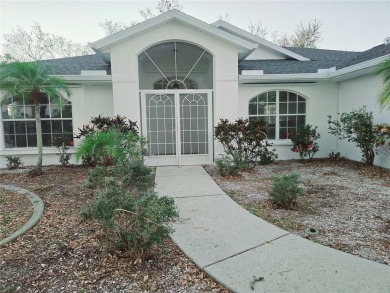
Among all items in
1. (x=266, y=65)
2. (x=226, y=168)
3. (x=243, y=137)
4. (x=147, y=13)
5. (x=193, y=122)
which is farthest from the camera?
(x=147, y=13)

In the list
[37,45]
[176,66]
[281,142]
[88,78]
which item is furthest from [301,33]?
[37,45]

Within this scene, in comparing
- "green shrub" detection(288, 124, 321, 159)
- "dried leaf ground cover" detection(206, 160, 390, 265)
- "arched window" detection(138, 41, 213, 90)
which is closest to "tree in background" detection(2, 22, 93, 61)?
"arched window" detection(138, 41, 213, 90)

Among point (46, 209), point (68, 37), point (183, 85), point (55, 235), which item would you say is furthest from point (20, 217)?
point (68, 37)

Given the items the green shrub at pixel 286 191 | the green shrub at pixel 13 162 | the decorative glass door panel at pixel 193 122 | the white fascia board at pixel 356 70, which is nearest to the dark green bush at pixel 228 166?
the decorative glass door panel at pixel 193 122

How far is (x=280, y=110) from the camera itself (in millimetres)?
10367

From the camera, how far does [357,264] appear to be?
9.38ft

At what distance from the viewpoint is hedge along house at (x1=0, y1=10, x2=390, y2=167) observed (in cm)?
868

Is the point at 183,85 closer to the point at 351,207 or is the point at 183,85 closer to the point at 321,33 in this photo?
the point at 351,207

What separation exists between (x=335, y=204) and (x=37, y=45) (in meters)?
31.2

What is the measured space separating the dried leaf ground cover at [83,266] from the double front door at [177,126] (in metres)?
5.14

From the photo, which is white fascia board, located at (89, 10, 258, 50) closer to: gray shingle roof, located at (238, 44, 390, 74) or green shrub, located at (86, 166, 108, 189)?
gray shingle roof, located at (238, 44, 390, 74)

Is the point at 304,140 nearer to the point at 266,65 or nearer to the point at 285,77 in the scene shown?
the point at 285,77

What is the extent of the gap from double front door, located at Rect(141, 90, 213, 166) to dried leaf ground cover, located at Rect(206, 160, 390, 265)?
1.02m

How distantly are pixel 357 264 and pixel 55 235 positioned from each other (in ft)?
12.9
